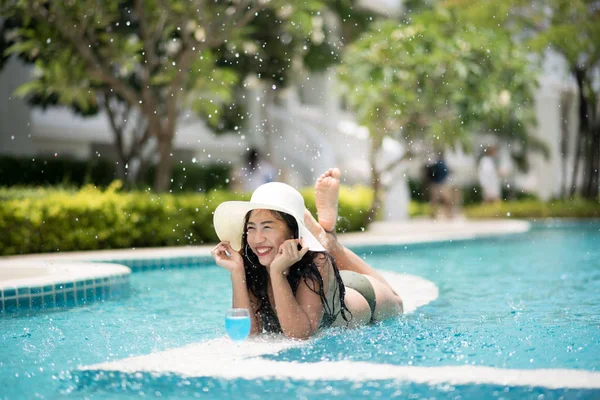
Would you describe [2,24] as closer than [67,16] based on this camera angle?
No

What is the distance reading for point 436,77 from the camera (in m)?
15.2

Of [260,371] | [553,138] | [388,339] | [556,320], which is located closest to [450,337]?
Answer: [388,339]

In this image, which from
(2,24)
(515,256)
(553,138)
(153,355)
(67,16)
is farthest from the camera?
(553,138)

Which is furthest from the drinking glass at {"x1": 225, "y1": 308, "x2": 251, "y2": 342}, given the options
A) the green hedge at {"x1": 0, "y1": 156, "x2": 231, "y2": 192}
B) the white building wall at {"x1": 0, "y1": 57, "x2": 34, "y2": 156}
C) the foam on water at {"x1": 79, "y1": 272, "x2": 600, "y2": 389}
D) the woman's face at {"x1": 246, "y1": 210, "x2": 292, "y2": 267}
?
the white building wall at {"x1": 0, "y1": 57, "x2": 34, "y2": 156}

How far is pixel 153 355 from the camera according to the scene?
4.50 meters

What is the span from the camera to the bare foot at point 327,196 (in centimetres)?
545

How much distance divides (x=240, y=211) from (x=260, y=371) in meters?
1.22

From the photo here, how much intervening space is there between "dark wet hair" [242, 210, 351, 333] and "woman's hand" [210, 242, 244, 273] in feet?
0.52

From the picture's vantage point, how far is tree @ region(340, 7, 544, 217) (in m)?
14.9

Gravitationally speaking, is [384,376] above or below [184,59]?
below

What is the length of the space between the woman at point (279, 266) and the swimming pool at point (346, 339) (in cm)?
20

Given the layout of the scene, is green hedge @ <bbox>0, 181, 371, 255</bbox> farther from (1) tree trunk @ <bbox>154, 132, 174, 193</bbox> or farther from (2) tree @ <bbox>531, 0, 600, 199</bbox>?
(2) tree @ <bbox>531, 0, 600, 199</bbox>

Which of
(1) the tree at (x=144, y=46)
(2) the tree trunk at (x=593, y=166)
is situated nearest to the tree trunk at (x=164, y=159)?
(1) the tree at (x=144, y=46)

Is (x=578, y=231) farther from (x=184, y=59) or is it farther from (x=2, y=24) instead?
(x=2, y=24)
